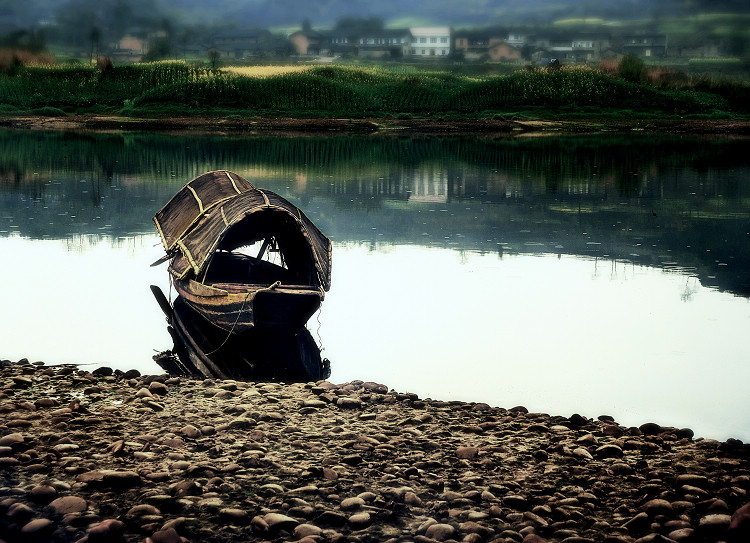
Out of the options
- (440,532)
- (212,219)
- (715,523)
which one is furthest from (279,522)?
(212,219)

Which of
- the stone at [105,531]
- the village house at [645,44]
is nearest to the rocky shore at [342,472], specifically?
the stone at [105,531]

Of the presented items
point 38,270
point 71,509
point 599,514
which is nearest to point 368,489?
point 599,514

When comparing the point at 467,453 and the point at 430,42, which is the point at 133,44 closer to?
the point at 430,42

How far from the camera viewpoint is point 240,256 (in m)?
20.0

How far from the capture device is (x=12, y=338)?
1507 cm

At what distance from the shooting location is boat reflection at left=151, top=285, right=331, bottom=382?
14531mm

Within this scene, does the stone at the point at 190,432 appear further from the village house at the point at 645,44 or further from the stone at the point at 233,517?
the village house at the point at 645,44

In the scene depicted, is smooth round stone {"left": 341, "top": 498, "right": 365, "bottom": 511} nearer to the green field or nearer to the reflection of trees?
the reflection of trees

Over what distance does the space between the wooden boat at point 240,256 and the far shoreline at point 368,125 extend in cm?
5262

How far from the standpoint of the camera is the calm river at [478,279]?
13.6m

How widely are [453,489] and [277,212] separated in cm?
1041

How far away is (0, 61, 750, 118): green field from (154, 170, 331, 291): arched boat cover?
58.9m

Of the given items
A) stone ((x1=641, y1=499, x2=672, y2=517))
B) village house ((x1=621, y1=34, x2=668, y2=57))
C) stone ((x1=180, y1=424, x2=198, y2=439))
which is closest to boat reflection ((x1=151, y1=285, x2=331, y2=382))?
stone ((x1=180, y1=424, x2=198, y2=439))

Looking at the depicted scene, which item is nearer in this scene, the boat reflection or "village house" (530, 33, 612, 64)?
the boat reflection
